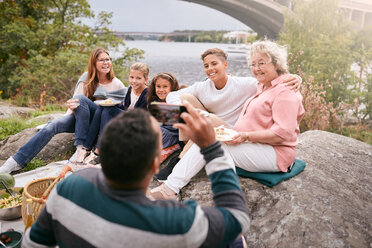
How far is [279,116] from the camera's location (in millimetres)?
2201

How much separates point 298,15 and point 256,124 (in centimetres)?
608

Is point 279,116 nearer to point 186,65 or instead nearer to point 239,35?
point 186,65

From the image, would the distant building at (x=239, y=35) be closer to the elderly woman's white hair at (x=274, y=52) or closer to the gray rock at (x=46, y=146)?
the gray rock at (x=46, y=146)

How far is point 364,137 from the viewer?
5.98 m

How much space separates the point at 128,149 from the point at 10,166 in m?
3.06

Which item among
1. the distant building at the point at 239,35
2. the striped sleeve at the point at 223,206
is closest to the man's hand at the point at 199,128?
the striped sleeve at the point at 223,206

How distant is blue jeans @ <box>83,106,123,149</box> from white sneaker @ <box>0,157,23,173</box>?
787 mm

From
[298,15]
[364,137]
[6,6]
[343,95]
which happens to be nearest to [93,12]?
[6,6]

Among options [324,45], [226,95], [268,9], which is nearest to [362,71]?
[324,45]

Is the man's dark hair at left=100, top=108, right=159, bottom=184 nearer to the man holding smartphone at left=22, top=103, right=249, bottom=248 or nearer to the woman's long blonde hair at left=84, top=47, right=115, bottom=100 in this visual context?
the man holding smartphone at left=22, top=103, right=249, bottom=248

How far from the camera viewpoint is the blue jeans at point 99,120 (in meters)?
3.63

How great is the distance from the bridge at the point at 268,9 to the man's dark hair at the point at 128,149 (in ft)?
54.9

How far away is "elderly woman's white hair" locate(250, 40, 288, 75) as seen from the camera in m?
2.38

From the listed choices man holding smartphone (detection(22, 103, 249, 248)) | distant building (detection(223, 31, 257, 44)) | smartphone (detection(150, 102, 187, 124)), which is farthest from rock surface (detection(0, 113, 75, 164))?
distant building (detection(223, 31, 257, 44))
